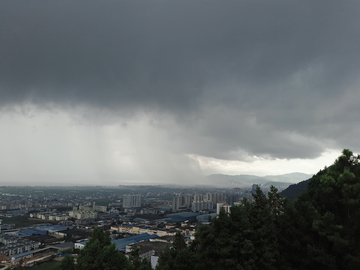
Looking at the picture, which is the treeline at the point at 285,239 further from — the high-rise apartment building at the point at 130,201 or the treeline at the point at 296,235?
the high-rise apartment building at the point at 130,201

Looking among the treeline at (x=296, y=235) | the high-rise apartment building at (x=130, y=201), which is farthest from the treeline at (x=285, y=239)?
the high-rise apartment building at (x=130, y=201)

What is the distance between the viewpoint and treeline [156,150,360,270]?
6.17 m

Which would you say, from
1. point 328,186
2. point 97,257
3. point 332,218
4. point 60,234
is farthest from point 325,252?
point 60,234

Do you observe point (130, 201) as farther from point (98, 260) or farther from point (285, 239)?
point (285, 239)

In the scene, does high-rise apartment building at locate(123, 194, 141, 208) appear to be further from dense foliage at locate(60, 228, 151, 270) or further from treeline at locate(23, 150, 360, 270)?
dense foliage at locate(60, 228, 151, 270)

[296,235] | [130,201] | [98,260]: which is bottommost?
[130,201]

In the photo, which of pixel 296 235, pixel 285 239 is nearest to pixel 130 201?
pixel 285 239

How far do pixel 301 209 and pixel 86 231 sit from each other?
43492 mm

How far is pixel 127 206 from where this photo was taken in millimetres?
83188

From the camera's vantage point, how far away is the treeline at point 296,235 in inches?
243

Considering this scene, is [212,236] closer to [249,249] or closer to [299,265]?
[249,249]

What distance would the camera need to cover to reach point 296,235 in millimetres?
7285

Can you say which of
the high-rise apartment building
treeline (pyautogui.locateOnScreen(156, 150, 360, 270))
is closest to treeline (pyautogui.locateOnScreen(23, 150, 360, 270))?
treeline (pyautogui.locateOnScreen(156, 150, 360, 270))

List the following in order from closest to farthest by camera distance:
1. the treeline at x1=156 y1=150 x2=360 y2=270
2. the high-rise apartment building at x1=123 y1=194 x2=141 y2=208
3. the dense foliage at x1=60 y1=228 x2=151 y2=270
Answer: the treeline at x1=156 y1=150 x2=360 y2=270, the dense foliage at x1=60 y1=228 x2=151 y2=270, the high-rise apartment building at x1=123 y1=194 x2=141 y2=208
